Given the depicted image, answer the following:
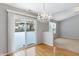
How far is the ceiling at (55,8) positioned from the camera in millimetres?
1921

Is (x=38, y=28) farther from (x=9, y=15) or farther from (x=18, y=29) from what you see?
(x=9, y=15)

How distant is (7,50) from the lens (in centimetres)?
193

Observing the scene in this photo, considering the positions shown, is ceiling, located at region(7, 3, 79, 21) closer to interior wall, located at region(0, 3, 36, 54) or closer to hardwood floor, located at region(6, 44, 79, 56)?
interior wall, located at region(0, 3, 36, 54)

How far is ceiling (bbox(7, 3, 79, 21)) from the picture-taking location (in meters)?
1.92

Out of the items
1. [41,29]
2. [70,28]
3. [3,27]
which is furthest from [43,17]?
[3,27]

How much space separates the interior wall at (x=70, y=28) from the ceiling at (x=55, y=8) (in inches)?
3.4

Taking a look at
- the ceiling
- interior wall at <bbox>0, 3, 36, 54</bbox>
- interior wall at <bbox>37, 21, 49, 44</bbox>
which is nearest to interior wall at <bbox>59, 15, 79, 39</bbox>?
the ceiling

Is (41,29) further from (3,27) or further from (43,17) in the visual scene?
(3,27)

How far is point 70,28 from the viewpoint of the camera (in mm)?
1964

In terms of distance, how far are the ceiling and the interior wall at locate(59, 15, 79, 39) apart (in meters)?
0.09

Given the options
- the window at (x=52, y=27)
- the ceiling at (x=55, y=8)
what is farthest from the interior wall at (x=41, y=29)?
the ceiling at (x=55, y=8)

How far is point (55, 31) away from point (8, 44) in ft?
3.01

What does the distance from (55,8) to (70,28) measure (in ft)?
1.53

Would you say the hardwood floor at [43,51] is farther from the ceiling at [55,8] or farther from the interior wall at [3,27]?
the ceiling at [55,8]
